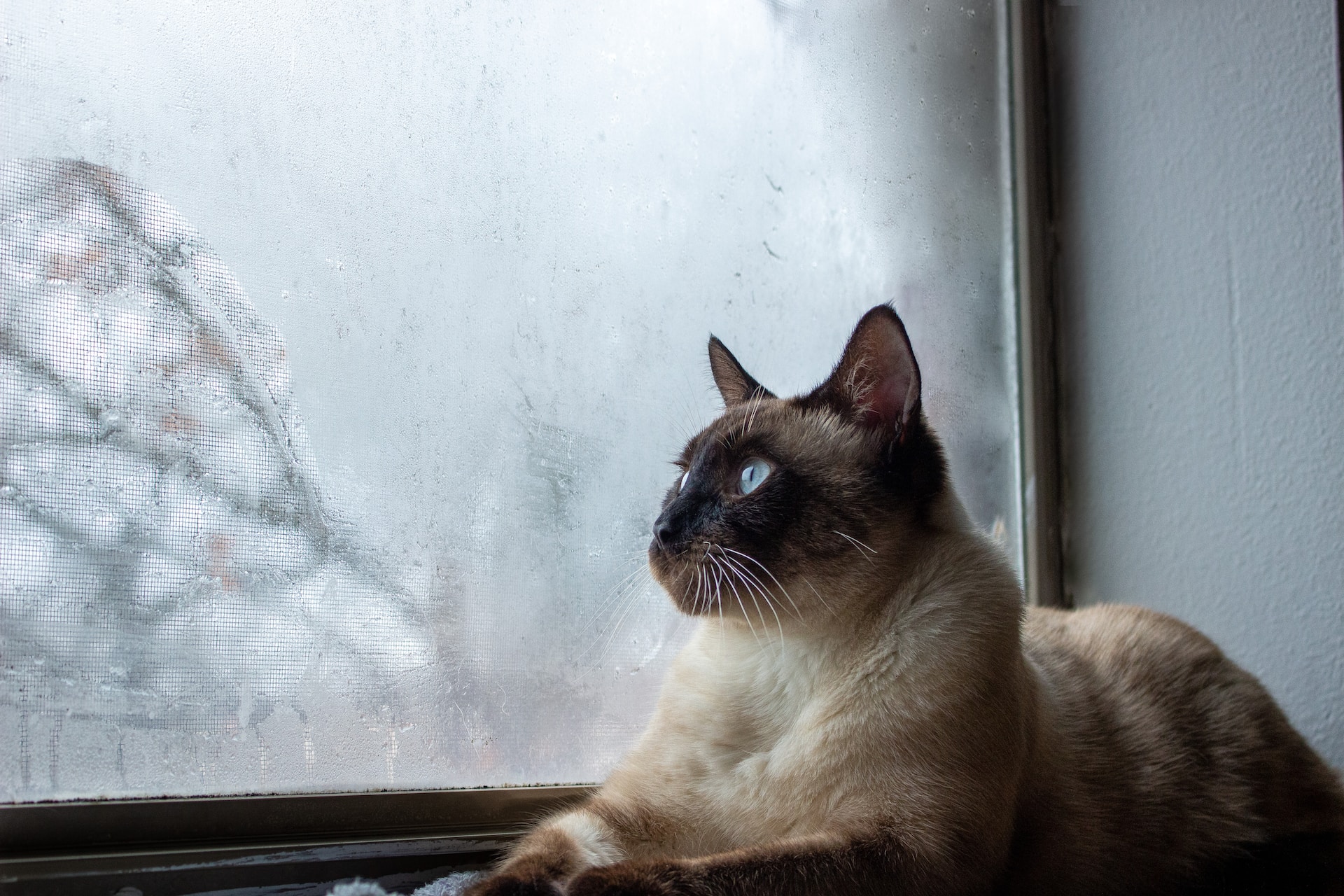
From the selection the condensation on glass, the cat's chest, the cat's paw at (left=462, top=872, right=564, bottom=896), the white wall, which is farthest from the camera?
the white wall

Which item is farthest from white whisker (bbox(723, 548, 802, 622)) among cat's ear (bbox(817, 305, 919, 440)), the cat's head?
cat's ear (bbox(817, 305, 919, 440))

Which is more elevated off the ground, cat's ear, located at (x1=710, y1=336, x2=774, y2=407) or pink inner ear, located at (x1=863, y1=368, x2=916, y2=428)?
cat's ear, located at (x1=710, y1=336, x2=774, y2=407)

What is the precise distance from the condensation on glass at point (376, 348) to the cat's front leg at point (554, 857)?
1.26 ft

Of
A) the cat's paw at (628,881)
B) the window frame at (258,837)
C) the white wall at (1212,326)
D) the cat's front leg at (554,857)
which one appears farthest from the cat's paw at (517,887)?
the white wall at (1212,326)

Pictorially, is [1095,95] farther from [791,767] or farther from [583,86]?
[791,767]

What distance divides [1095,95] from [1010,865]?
6.48ft

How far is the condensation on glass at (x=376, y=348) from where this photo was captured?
137cm

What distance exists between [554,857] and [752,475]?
649mm

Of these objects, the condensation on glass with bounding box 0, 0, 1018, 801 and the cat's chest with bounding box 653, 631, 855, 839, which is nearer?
the cat's chest with bounding box 653, 631, 855, 839

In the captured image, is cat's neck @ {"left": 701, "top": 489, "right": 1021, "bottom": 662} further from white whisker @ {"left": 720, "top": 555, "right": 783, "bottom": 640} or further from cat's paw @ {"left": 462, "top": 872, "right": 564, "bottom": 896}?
cat's paw @ {"left": 462, "top": 872, "right": 564, "bottom": 896}

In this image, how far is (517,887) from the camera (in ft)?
3.84

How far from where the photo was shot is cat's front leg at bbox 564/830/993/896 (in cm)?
106

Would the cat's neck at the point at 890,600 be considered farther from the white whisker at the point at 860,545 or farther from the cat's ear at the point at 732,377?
the cat's ear at the point at 732,377

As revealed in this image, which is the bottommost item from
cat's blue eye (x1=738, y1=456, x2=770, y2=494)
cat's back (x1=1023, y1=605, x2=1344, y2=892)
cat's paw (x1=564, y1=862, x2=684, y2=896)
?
cat's back (x1=1023, y1=605, x2=1344, y2=892)
